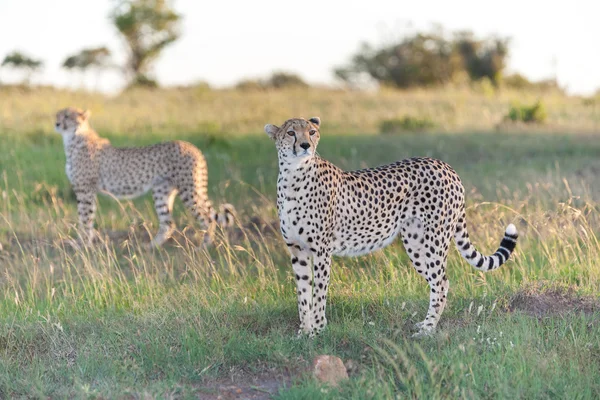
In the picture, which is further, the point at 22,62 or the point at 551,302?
the point at 22,62

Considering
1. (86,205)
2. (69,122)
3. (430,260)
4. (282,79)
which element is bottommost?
(86,205)

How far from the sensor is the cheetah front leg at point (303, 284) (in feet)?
16.1

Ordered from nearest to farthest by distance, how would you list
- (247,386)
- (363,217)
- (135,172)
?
(247,386)
(363,217)
(135,172)

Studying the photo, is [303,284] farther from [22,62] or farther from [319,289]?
[22,62]

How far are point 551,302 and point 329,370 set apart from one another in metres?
1.83

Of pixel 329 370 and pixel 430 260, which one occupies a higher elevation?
pixel 430 260

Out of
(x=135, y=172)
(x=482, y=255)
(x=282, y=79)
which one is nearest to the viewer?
(x=482, y=255)

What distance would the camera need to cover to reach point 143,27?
30375mm

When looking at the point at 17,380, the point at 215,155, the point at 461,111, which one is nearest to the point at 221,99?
the point at 461,111

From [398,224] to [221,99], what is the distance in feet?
48.6

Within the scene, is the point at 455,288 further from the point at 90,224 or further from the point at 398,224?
the point at 90,224

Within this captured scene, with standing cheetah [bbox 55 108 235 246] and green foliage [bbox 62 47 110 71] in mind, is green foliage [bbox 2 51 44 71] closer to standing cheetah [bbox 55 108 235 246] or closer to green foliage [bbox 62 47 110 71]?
green foliage [bbox 62 47 110 71]

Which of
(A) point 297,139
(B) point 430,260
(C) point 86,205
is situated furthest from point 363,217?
(C) point 86,205

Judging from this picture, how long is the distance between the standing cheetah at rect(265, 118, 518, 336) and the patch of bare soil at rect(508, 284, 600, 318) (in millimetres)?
383
